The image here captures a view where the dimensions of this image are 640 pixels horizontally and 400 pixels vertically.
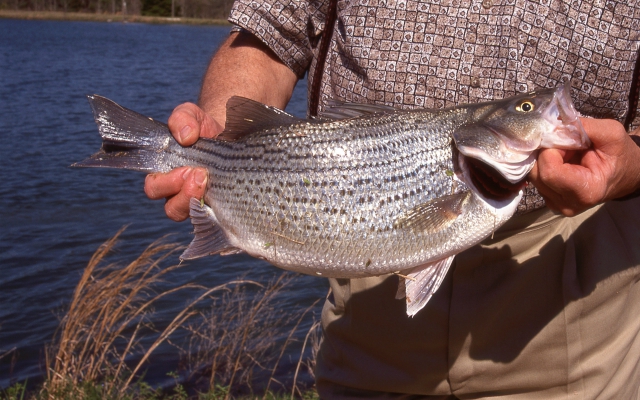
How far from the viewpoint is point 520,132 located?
2637 millimetres

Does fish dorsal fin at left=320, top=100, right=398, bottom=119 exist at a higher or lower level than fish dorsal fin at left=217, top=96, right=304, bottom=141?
higher

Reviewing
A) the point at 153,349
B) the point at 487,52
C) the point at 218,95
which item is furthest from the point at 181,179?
the point at 153,349

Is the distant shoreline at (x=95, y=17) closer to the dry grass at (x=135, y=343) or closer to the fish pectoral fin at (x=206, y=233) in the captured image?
the dry grass at (x=135, y=343)

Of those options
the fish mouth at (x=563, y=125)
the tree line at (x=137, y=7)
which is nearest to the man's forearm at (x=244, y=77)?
the fish mouth at (x=563, y=125)

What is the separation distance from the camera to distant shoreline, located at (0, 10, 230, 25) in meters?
82.8

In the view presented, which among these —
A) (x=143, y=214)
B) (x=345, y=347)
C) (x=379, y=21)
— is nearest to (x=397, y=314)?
(x=345, y=347)

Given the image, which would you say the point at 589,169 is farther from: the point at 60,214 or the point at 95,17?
the point at 95,17

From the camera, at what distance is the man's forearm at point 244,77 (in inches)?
140

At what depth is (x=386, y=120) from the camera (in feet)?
9.30

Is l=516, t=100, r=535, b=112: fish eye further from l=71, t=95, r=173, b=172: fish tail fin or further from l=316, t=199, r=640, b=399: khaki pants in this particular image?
l=71, t=95, r=173, b=172: fish tail fin

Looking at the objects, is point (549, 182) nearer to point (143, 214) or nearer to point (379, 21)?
point (379, 21)

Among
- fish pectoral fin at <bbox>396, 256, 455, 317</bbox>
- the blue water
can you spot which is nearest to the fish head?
fish pectoral fin at <bbox>396, 256, 455, 317</bbox>

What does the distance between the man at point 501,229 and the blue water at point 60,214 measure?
3.65 ft

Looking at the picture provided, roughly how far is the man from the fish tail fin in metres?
0.09
